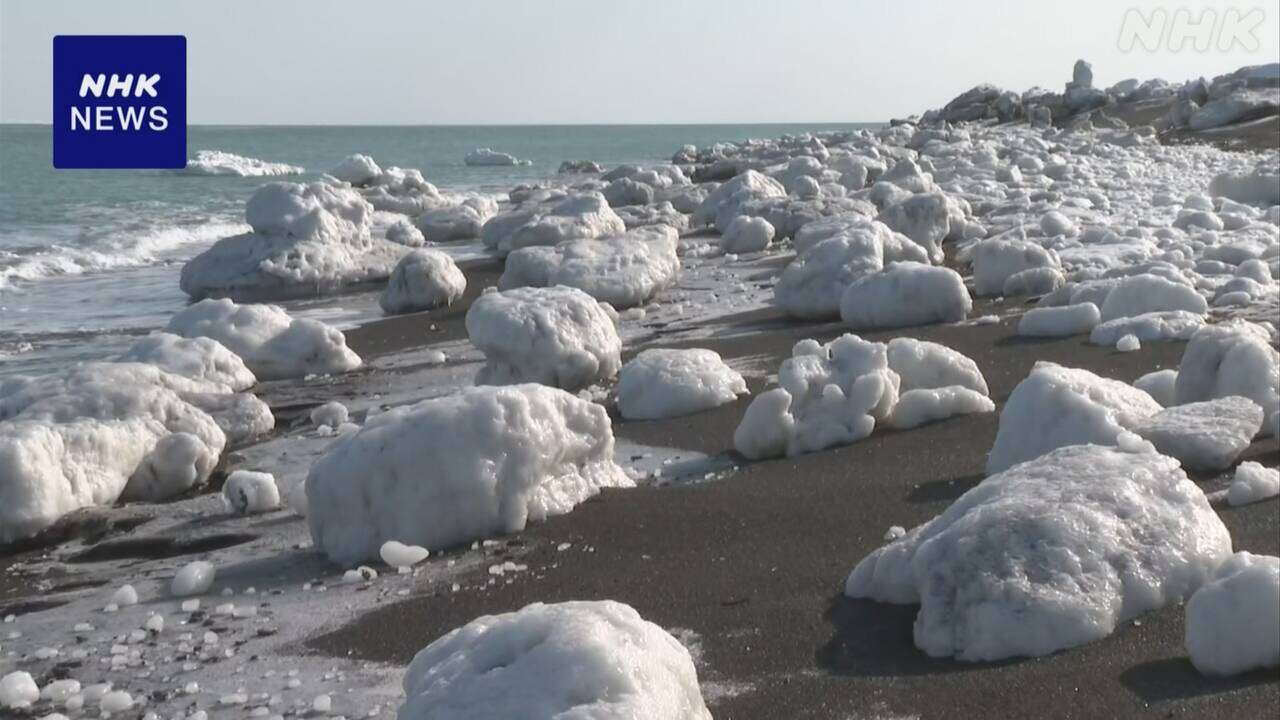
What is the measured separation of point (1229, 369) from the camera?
5289mm

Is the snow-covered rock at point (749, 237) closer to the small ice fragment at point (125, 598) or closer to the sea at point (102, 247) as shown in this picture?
the sea at point (102, 247)

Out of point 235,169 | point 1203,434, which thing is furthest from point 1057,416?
point 235,169

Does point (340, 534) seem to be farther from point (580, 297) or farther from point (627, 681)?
point (580, 297)

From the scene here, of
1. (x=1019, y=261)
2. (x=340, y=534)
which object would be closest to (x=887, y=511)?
(x=340, y=534)

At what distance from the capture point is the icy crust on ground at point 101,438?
524 centimetres

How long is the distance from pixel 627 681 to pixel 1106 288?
20.0 feet

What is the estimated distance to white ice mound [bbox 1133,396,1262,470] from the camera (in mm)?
4672

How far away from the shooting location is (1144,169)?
850 inches

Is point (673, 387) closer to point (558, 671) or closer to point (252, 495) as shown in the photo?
point (252, 495)

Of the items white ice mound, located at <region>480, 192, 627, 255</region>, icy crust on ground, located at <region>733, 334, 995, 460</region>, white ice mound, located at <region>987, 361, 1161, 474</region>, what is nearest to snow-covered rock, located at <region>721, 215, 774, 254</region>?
white ice mound, located at <region>480, 192, 627, 255</region>

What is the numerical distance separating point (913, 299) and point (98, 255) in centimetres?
1251

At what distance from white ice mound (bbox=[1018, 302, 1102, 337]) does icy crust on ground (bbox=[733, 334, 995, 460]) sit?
5.94ft

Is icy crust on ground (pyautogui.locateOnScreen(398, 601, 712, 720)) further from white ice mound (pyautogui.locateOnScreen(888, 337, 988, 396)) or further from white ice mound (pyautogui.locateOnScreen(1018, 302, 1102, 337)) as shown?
white ice mound (pyautogui.locateOnScreen(1018, 302, 1102, 337))

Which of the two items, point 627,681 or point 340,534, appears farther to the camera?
point 340,534
